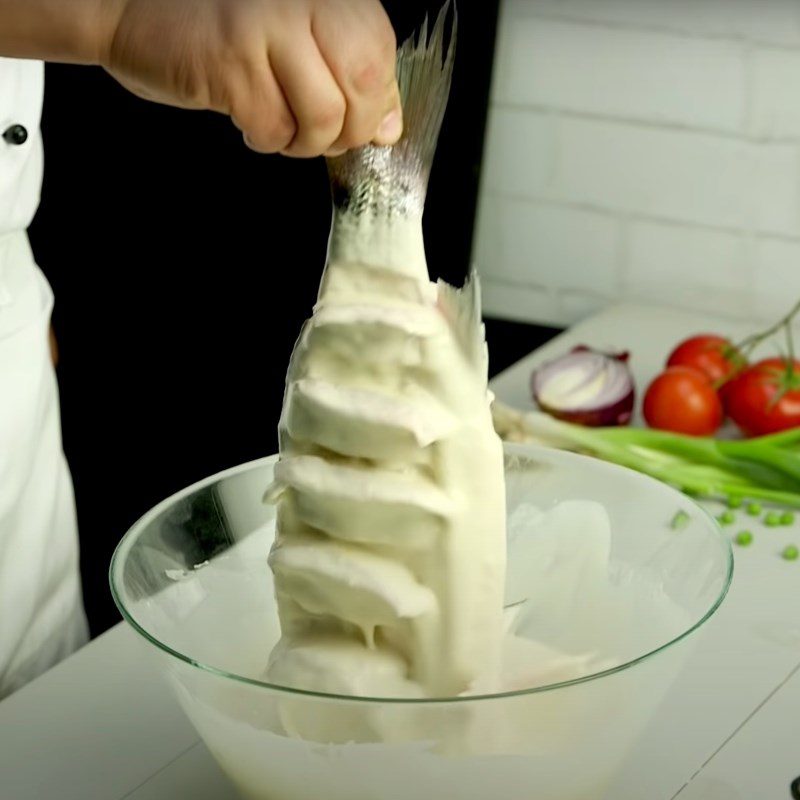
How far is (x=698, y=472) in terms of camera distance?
1301 mm

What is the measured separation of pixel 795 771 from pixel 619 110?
1.12 meters

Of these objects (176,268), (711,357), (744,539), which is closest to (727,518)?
(744,539)

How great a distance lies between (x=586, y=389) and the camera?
1436 millimetres

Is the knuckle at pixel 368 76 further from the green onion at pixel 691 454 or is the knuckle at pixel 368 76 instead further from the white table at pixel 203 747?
the green onion at pixel 691 454

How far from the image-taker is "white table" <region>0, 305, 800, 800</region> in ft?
2.77

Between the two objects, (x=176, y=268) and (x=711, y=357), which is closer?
(x=711, y=357)

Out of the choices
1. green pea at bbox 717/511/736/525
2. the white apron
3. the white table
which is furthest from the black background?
the white table

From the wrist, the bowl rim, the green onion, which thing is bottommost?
the green onion

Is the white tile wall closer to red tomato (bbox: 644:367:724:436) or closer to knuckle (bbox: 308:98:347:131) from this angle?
red tomato (bbox: 644:367:724:436)

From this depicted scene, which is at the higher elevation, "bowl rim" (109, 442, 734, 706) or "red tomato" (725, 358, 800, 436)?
"bowl rim" (109, 442, 734, 706)

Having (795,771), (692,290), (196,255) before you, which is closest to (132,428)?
(196,255)

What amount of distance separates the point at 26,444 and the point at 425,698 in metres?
0.60

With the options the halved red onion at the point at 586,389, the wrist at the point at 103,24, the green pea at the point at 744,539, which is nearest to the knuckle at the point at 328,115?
the wrist at the point at 103,24

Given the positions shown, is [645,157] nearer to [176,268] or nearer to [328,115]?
[176,268]
